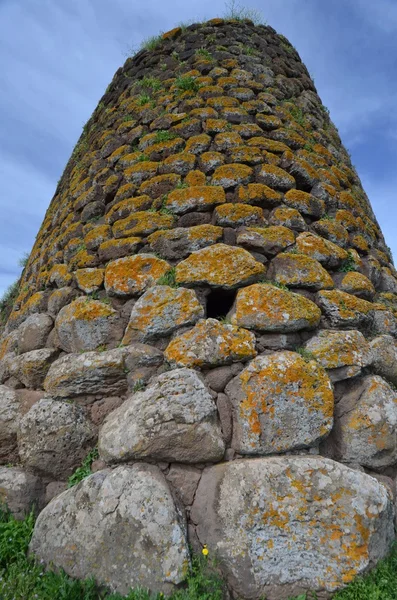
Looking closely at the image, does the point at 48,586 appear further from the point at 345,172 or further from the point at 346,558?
the point at 345,172

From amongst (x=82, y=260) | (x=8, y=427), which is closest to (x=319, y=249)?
(x=82, y=260)

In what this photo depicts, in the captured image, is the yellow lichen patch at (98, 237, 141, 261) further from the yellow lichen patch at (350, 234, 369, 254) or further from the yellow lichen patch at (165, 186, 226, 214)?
the yellow lichen patch at (350, 234, 369, 254)

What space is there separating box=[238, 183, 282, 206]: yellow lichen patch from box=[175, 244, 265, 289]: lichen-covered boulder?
519 millimetres

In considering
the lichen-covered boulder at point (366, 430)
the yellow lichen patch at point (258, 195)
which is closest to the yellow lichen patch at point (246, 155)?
the yellow lichen patch at point (258, 195)

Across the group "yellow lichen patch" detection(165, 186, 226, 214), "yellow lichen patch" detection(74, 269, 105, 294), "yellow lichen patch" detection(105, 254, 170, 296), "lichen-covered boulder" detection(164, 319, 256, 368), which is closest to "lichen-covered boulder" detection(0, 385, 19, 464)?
"yellow lichen patch" detection(74, 269, 105, 294)

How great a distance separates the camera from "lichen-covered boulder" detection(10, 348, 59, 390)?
9.07 ft

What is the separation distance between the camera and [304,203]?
3.11 meters

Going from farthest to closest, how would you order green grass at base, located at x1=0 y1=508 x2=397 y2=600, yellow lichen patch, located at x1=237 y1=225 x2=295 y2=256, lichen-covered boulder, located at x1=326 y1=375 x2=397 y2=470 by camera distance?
yellow lichen patch, located at x1=237 y1=225 x2=295 y2=256, lichen-covered boulder, located at x1=326 y1=375 x2=397 y2=470, green grass at base, located at x1=0 y1=508 x2=397 y2=600

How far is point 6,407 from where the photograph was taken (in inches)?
105

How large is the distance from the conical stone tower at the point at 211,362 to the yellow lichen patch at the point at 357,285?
0.6 inches

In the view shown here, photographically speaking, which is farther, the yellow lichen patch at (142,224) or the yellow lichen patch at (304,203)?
the yellow lichen patch at (304,203)

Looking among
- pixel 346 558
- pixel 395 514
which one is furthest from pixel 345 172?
pixel 346 558

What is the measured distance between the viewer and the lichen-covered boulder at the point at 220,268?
8.41 feet

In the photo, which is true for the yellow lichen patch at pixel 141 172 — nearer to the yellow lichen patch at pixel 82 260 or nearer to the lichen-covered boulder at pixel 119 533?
the yellow lichen patch at pixel 82 260
